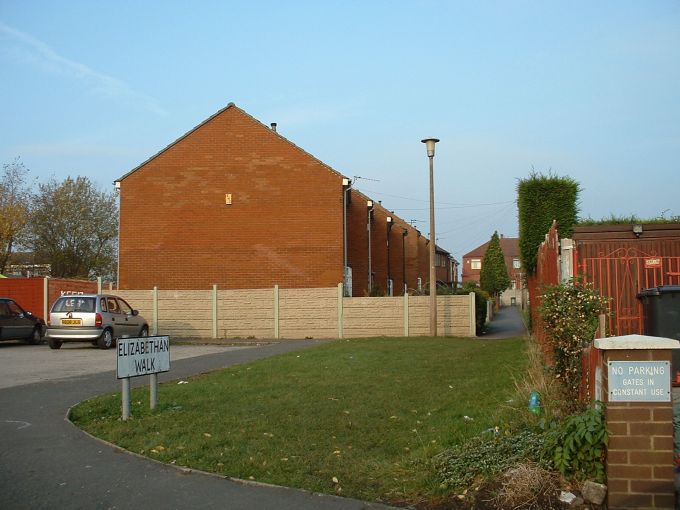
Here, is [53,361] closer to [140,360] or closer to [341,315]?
[140,360]

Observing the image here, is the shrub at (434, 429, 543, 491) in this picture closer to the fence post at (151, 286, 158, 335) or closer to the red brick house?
the fence post at (151, 286, 158, 335)

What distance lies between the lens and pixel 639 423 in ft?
18.7

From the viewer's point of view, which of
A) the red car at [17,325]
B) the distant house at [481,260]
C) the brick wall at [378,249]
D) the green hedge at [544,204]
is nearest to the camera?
the green hedge at [544,204]

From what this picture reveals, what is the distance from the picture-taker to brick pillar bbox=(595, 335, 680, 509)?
5.62m

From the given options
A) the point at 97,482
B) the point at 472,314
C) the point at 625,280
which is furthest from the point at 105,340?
the point at 97,482

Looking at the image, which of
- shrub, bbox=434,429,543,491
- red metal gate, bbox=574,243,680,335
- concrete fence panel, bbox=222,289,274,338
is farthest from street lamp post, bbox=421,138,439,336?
shrub, bbox=434,429,543,491

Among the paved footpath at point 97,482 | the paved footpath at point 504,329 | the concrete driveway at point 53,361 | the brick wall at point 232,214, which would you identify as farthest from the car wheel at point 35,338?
the paved footpath at point 97,482

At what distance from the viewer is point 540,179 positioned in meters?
19.2

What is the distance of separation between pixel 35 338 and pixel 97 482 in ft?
69.0

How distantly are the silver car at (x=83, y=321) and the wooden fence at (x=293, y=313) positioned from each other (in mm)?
5630

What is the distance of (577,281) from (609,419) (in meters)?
3.06

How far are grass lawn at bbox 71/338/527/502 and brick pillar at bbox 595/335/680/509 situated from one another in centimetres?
154

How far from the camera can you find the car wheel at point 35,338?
2566 cm

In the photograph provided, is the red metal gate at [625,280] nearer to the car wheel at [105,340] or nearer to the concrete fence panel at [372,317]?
the car wheel at [105,340]
